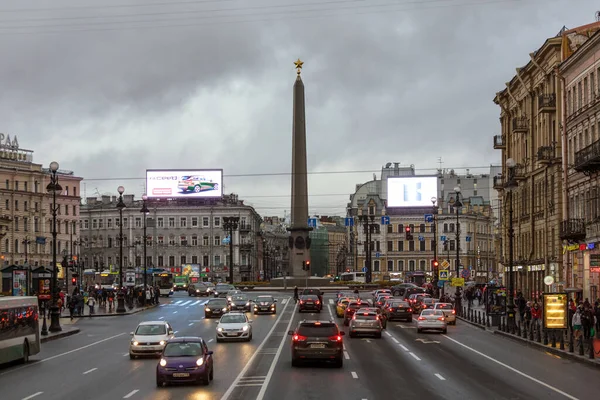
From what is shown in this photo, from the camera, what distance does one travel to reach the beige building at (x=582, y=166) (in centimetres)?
5406

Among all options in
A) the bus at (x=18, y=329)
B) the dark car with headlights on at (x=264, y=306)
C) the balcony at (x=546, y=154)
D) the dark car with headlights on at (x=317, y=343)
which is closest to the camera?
the dark car with headlights on at (x=317, y=343)

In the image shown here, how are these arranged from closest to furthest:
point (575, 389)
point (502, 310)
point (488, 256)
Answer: point (575, 389) < point (502, 310) < point (488, 256)

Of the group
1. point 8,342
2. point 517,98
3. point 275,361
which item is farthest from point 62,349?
point 517,98

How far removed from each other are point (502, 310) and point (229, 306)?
19.3 metres

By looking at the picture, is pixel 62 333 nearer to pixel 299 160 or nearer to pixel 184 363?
pixel 184 363

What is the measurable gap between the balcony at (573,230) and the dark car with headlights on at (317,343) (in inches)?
1154

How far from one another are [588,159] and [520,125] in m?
25.3

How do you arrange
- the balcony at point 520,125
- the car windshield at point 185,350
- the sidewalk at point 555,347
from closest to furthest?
1. the car windshield at point 185,350
2. the sidewalk at point 555,347
3. the balcony at point 520,125

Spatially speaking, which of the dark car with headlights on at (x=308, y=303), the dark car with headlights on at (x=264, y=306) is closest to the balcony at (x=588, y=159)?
the dark car with headlights on at (x=308, y=303)

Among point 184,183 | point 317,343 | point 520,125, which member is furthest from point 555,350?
point 184,183

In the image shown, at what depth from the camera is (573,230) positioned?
57250 millimetres

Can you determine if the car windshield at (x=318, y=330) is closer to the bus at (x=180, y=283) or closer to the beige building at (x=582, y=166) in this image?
the beige building at (x=582, y=166)

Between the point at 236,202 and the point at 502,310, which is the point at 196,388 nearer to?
the point at 502,310

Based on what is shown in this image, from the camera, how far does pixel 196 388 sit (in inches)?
985
